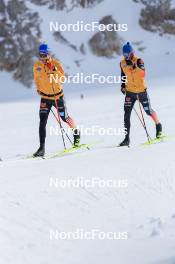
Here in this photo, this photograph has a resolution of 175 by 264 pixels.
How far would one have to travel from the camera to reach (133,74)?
429 inches

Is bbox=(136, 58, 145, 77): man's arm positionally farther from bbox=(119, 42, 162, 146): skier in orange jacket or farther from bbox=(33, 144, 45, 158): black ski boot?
bbox=(33, 144, 45, 158): black ski boot

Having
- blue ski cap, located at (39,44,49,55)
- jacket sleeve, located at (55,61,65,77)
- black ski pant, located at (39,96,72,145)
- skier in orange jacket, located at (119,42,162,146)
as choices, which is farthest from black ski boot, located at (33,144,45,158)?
blue ski cap, located at (39,44,49,55)

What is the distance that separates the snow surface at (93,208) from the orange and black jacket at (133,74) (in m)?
1.21

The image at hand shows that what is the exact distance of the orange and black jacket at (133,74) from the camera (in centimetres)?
1079

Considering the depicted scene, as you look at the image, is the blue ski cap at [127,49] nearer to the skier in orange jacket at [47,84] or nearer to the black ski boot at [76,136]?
the skier in orange jacket at [47,84]

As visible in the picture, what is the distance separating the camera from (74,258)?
21.0ft

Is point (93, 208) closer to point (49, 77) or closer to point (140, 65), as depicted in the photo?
point (49, 77)

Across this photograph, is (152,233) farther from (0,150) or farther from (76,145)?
(0,150)

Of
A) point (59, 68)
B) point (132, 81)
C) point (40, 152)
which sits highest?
point (59, 68)

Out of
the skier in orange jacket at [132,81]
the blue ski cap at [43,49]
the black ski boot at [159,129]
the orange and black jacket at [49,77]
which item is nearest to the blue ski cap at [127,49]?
the skier in orange jacket at [132,81]

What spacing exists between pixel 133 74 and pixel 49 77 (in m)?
1.62

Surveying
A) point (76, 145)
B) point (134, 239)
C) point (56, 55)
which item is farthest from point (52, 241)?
point (56, 55)

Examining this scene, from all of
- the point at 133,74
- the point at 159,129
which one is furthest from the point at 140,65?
the point at 159,129

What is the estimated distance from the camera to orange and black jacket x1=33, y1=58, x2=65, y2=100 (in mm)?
10359
